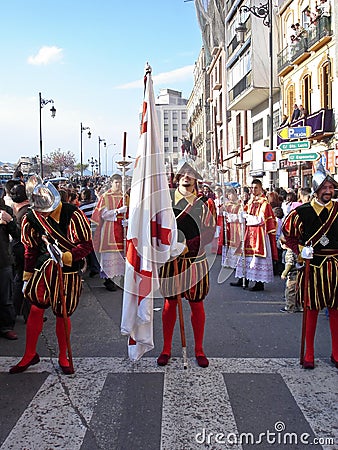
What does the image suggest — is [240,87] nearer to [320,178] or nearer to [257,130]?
[257,130]

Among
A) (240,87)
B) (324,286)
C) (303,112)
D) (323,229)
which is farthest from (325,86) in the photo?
(324,286)

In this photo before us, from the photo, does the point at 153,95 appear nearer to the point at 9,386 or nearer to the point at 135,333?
the point at 135,333

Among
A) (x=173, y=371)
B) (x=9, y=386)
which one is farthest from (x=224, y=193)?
(x=9, y=386)

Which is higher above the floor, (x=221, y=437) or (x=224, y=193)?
(x=224, y=193)

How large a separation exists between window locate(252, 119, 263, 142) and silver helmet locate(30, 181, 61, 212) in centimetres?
2532

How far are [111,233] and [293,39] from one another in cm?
1687

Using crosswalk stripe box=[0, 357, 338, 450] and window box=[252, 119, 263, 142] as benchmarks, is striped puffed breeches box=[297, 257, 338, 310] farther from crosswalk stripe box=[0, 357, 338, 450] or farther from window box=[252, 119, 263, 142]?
window box=[252, 119, 263, 142]

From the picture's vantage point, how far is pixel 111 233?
826 centimetres

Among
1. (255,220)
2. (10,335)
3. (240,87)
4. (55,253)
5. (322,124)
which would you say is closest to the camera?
(55,253)

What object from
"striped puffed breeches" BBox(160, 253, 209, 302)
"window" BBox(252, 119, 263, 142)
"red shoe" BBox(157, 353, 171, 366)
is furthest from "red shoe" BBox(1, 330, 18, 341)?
"window" BBox(252, 119, 263, 142)

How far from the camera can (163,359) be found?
15.1 ft

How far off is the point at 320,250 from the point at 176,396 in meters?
1.88

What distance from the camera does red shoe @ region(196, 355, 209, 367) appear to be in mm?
4531

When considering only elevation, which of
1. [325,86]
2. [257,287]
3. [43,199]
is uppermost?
[325,86]
